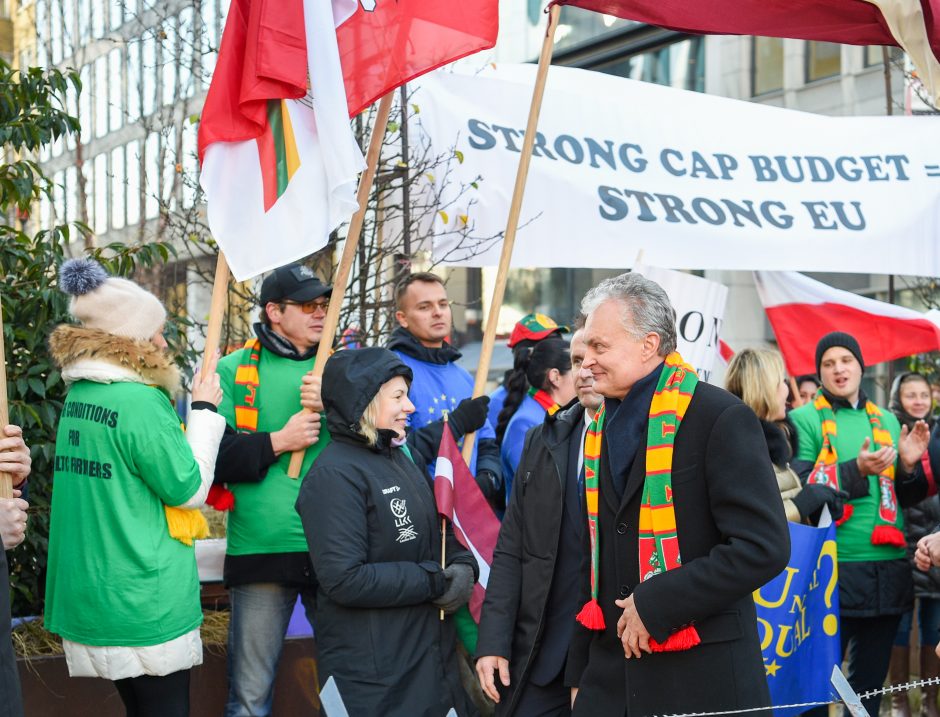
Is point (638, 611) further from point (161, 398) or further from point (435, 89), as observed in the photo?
point (435, 89)

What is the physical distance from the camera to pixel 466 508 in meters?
5.03


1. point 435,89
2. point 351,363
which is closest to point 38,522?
point 351,363

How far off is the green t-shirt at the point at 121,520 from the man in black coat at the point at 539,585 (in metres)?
1.15

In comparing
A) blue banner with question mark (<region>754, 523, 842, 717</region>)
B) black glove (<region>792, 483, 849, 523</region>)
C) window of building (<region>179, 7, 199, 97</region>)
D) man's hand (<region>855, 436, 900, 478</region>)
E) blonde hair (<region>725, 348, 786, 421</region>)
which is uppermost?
window of building (<region>179, 7, 199, 97</region>)

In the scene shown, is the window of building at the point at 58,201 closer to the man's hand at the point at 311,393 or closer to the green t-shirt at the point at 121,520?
the man's hand at the point at 311,393

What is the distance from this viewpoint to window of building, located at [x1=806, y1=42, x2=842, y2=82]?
2225cm

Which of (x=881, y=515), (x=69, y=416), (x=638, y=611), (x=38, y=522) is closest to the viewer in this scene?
(x=638, y=611)

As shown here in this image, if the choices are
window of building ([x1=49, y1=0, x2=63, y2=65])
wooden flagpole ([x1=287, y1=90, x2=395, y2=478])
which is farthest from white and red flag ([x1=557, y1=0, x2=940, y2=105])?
window of building ([x1=49, y1=0, x2=63, y2=65])

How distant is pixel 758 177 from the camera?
7617mm

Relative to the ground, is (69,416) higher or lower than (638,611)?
higher

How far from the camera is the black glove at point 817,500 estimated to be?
5.73 meters

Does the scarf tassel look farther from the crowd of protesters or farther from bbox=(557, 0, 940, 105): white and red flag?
bbox=(557, 0, 940, 105): white and red flag

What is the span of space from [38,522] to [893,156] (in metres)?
5.53

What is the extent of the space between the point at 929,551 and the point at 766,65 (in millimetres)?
20381
